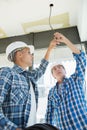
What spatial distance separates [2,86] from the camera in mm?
1433

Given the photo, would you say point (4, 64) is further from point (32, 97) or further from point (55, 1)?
point (32, 97)

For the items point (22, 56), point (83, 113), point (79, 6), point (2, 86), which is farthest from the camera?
point (79, 6)

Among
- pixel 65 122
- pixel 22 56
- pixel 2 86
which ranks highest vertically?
pixel 22 56

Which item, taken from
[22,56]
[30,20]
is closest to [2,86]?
[22,56]

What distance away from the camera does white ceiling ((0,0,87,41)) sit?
9.18 ft

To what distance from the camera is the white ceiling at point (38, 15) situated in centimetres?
280

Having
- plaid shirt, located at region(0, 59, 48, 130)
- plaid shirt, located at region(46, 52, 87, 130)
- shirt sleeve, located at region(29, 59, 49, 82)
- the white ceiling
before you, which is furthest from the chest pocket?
the white ceiling

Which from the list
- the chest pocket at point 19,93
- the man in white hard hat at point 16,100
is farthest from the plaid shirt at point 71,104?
the chest pocket at point 19,93

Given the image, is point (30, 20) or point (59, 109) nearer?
point (59, 109)

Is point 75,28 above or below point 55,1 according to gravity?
below

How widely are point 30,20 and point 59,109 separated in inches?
62.5

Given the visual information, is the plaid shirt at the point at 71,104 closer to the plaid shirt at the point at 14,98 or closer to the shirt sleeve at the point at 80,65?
the shirt sleeve at the point at 80,65

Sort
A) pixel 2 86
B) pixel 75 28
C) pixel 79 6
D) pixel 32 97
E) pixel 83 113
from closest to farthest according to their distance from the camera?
pixel 2 86 < pixel 32 97 < pixel 83 113 < pixel 79 6 < pixel 75 28

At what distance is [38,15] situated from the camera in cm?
312
